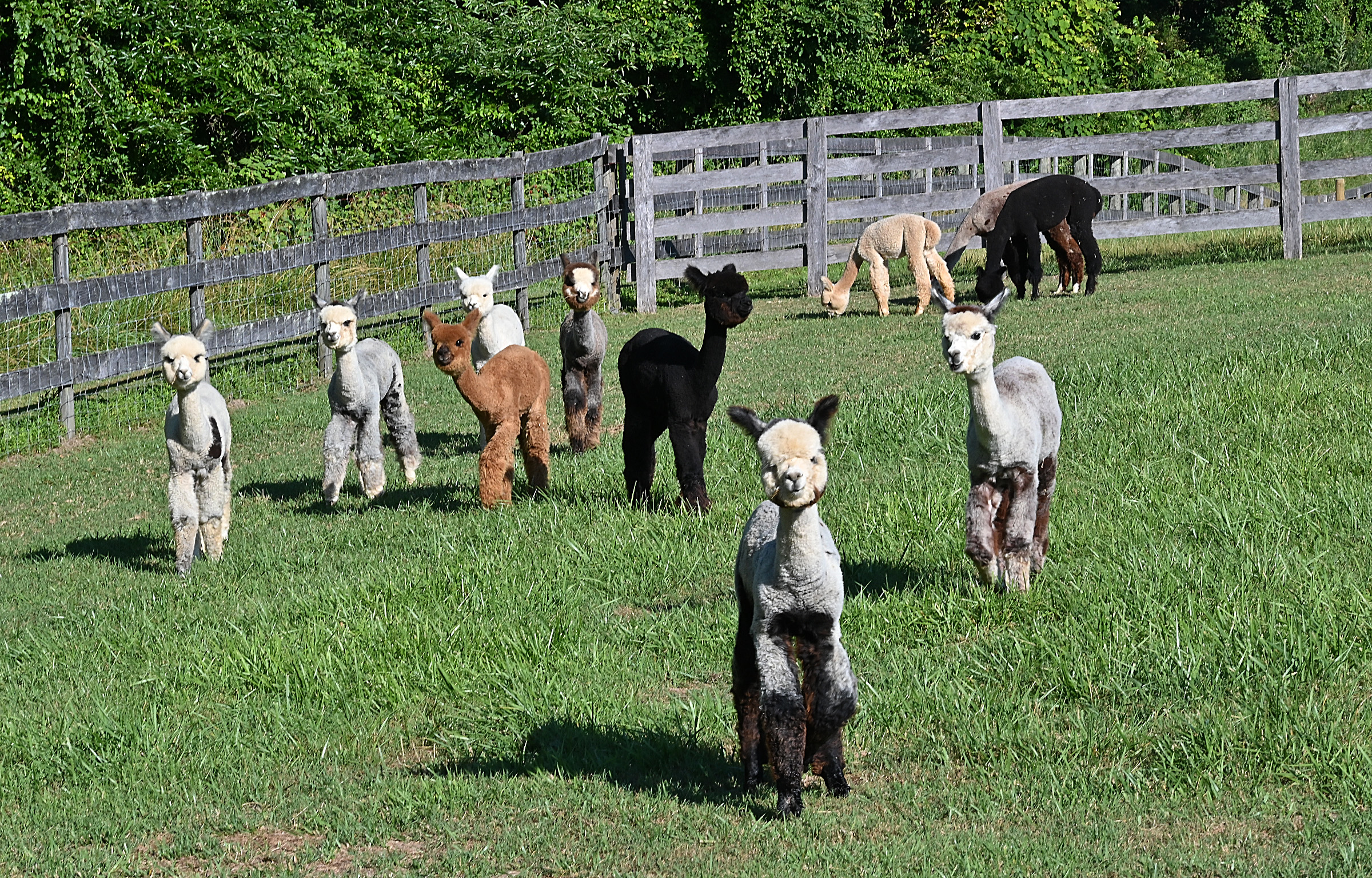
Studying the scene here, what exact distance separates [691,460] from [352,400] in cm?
245

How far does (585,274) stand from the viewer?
33.7 ft

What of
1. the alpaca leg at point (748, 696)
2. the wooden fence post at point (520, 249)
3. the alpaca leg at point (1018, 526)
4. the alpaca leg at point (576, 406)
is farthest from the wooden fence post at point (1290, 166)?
the alpaca leg at point (748, 696)

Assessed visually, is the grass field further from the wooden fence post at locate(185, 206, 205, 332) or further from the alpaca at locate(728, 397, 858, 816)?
the wooden fence post at locate(185, 206, 205, 332)

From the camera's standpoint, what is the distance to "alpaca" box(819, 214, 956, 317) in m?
16.2

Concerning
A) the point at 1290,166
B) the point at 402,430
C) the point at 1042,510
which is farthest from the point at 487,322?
the point at 1290,166

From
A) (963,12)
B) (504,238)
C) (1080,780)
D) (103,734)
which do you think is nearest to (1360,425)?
(1080,780)

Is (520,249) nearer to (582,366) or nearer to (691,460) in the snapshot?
(582,366)

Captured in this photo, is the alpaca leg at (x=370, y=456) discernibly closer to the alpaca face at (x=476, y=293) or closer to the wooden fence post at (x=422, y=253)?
the alpaca face at (x=476, y=293)

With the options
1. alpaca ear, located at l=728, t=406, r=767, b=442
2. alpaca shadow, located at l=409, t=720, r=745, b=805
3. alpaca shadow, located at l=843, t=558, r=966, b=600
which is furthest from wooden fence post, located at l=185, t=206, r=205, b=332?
alpaca ear, located at l=728, t=406, r=767, b=442

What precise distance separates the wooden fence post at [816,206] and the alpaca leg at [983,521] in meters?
12.8

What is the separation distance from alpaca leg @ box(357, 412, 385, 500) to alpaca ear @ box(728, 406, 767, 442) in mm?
5293

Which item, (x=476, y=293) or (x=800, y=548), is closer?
(x=800, y=548)

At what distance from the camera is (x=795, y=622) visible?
14.9 feet

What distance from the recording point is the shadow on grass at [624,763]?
5039mm
